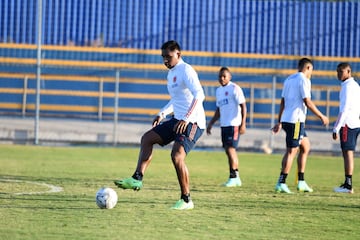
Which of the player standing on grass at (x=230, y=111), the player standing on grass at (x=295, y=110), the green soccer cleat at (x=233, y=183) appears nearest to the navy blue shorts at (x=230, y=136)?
the player standing on grass at (x=230, y=111)

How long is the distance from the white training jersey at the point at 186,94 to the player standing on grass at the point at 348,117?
12.0ft

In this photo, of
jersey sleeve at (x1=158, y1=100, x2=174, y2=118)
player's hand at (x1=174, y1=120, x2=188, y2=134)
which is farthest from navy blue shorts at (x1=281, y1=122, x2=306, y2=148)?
player's hand at (x1=174, y1=120, x2=188, y2=134)

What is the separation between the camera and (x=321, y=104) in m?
26.8

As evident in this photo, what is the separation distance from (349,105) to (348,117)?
26 cm

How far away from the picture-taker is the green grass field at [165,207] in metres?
7.47

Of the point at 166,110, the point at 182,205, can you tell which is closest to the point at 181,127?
the point at 182,205

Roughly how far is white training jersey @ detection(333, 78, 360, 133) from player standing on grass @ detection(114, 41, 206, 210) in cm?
354

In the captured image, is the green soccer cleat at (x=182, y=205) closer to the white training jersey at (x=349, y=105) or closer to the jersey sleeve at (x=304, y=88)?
the jersey sleeve at (x=304, y=88)

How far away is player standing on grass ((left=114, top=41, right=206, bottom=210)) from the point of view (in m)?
9.27

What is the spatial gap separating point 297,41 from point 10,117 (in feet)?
53.9

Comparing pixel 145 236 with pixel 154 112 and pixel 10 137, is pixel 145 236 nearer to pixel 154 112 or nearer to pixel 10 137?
pixel 10 137

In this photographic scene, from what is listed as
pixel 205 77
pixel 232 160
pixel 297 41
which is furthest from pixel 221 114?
pixel 297 41

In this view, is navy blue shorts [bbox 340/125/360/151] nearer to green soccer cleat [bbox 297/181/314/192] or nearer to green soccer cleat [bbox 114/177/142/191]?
green soccer cleat [bbox 297/181/314/192]

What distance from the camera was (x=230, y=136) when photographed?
1417 centimetres
